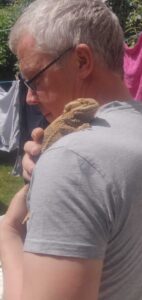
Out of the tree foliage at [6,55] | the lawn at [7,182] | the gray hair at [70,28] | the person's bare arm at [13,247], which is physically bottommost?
the lawn at [7,182]

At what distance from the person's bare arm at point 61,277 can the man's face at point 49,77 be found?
0.40m

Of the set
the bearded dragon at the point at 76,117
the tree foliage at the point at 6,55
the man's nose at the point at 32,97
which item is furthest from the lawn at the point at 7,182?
the bearded dragon at the point at 76,117

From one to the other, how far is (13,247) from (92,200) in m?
0.30

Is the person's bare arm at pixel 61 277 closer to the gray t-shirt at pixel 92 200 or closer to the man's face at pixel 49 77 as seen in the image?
the gray t-shirt at pixel 92 200

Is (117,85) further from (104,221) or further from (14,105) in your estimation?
(14,105)

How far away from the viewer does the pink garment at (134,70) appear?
102 inches

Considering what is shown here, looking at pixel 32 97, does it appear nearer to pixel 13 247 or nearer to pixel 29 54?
pixel 29 54

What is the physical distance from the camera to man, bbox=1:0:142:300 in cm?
101

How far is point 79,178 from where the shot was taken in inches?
40.2

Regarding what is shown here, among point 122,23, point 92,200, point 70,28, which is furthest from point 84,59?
point 122,23

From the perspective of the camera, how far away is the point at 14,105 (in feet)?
18.2

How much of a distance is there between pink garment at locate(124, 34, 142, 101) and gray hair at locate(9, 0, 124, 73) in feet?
4.18

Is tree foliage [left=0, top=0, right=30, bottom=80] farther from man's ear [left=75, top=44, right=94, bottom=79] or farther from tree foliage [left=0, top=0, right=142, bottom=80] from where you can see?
man's ear [left=75, top=44, right=94, bottom=79]

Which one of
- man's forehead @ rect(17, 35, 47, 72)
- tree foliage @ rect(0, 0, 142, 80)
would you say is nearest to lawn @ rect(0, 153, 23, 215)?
tree foliage @ rect(0, 0, 142, 80)
